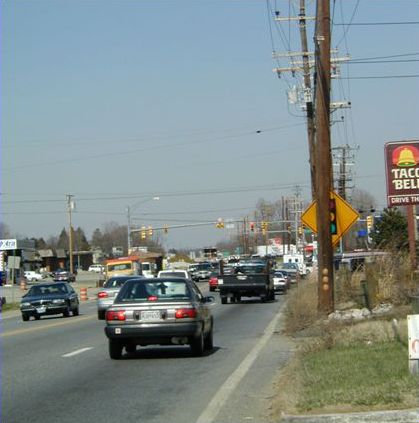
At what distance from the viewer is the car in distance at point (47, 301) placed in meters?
30.1

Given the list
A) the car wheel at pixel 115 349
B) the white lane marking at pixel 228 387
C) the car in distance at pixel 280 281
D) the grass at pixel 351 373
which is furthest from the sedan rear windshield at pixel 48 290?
the car in distance at pixel 280 281

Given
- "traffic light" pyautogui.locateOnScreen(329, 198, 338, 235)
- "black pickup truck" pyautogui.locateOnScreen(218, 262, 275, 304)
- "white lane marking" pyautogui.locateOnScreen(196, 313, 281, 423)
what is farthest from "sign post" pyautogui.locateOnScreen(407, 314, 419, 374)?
"black pickup truck" pyautogui.locateOnScreen(218, 262, 275, 304)

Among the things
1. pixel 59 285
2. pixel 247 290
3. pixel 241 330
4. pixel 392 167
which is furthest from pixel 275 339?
pixel 247 290

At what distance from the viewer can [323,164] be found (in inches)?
815

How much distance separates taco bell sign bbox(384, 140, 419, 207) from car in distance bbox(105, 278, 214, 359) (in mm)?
5757

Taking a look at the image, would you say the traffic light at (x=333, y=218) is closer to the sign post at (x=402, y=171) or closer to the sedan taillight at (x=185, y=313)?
the sign post at (x=402, y=171)

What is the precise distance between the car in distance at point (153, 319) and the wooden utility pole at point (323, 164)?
652cm

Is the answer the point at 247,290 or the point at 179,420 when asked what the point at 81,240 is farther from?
the point at 179,420

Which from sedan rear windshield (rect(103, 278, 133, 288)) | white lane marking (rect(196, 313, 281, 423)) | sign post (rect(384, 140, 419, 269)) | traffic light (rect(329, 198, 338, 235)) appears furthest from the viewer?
sedan rear windshield (rect(103, 278, 133, 288))

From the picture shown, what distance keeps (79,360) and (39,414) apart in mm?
5808

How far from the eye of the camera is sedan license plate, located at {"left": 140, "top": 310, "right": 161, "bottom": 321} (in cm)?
1464

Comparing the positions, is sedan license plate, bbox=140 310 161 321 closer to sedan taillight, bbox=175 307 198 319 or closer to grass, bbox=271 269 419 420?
sedan taillight, bbox=175 307 198 319

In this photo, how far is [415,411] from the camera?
25.6 feet

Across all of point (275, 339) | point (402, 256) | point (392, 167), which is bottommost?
point (275, 339)
